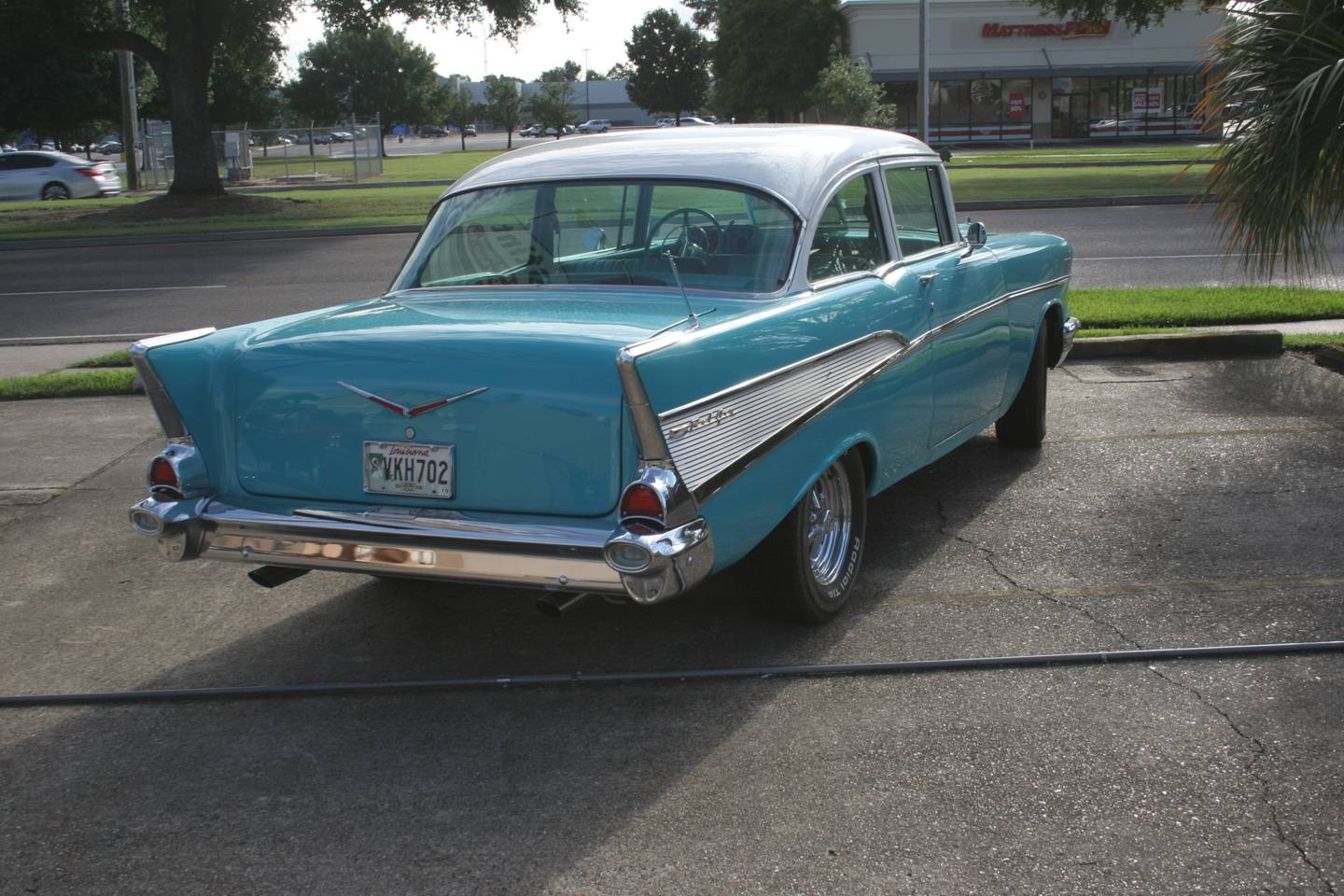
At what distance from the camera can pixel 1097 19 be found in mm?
29531

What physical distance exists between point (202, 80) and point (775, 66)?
37.8 meters

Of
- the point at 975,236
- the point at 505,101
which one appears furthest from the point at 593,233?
the point at 505,101

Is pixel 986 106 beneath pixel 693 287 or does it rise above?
above

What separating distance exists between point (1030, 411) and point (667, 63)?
9328 centimetres

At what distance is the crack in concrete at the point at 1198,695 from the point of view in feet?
10.7

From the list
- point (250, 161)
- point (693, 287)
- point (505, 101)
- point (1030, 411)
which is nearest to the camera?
point (693, 287)

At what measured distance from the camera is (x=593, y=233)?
17.3 feet

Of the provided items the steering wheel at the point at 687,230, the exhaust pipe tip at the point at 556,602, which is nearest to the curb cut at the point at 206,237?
the steering wheel at the point at 687,230

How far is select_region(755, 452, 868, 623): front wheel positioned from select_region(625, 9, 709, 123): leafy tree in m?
93.4

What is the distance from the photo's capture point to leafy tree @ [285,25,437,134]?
93.2 metres

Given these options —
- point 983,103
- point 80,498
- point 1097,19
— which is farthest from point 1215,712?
point 983,103

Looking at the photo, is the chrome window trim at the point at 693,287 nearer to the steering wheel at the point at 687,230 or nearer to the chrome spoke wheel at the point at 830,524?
the steering wheel at the point at 687,230

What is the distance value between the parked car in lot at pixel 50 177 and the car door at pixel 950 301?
32.9m

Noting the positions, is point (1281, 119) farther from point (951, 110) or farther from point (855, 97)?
point (951, 110)
